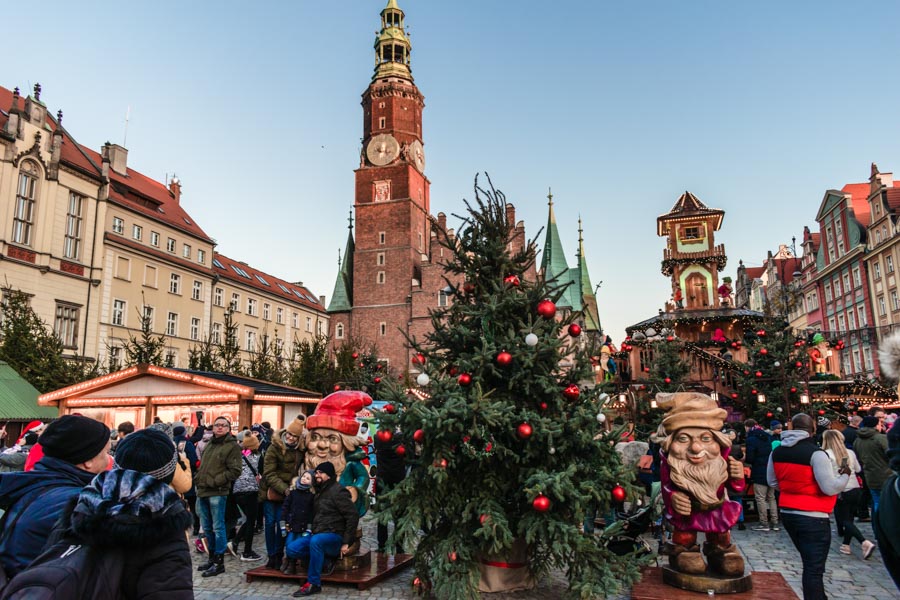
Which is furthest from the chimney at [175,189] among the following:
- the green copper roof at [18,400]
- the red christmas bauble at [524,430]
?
the red christmas bauble at [524,430]

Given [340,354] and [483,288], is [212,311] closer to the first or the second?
[340,354]

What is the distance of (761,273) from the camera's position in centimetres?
6694

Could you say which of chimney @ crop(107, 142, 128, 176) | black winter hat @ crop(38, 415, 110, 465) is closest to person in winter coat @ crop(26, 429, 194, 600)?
black winter hat @ crop(38, 415, 110, 465)

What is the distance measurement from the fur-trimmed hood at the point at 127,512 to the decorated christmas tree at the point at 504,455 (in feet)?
11.0

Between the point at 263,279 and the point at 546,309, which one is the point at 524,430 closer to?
the point at 546,309

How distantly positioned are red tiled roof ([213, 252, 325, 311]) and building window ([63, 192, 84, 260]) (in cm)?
1153

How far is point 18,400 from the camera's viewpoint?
18406 mm

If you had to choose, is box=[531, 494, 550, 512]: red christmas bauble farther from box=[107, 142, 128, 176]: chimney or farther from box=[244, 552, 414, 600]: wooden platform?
box=[107, 142, 128, 176]: chimney

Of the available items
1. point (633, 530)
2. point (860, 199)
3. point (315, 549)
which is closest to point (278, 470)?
point (315, 549)

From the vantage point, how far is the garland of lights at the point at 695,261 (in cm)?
3409

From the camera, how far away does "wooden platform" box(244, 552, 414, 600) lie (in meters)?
6.52

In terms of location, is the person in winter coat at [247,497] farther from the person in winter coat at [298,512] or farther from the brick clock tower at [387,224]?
the brick clock tower at [387,224]

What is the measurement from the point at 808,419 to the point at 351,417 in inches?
197

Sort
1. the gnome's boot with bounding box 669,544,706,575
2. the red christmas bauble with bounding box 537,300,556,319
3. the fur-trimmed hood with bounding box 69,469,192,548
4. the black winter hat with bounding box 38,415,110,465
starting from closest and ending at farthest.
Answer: the fur-trimmed hood with bounding box 69,469,192,548
the black winter hat with bounding box 38,415,110,465
the gnome's boot with bounding box 669,544,706,575
the red christmas bauble with bounding box 537,300,556,319
